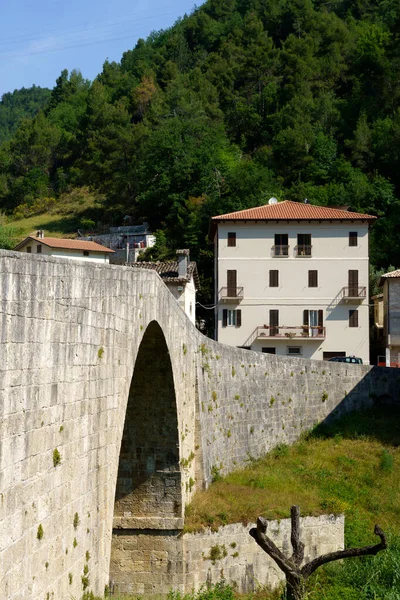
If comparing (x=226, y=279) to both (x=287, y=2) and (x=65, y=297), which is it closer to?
(x=65, y=297)

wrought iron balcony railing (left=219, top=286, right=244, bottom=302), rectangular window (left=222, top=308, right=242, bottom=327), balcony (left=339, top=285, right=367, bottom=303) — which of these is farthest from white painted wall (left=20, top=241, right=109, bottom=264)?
balcony (left=339, top=285, right=367, bottom=303)

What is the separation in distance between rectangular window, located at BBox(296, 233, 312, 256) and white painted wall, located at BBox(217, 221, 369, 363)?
21 centimetres

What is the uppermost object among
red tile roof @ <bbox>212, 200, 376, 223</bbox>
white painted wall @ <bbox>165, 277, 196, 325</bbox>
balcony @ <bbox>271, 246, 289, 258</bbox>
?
red tile roof @ <bbox>212, 200, 376, 223</bbox>

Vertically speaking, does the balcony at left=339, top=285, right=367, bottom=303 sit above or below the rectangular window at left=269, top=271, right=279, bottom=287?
below

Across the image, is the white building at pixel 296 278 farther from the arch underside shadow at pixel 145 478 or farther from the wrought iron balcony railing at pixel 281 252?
the arch underside shadow at pixel 145 478

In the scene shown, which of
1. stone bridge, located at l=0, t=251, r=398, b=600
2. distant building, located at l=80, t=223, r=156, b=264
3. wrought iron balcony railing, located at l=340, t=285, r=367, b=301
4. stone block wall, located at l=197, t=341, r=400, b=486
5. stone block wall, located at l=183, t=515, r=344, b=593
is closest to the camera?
stone bridge, located at l=0, t=251, r=398, b=600

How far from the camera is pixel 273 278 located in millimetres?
46281

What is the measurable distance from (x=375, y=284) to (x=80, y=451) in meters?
43.3

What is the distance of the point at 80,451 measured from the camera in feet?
31.1

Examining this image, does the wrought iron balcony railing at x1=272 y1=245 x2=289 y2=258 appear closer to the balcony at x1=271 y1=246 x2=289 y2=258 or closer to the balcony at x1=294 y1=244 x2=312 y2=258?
the balcony at x1=271 y1=246 x2=289 y2=258

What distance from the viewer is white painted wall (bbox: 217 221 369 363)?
1821 inches

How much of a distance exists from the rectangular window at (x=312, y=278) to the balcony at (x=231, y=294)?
3571mm

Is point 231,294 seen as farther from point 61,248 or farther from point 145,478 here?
point 145,478

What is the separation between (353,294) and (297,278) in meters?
3.00
